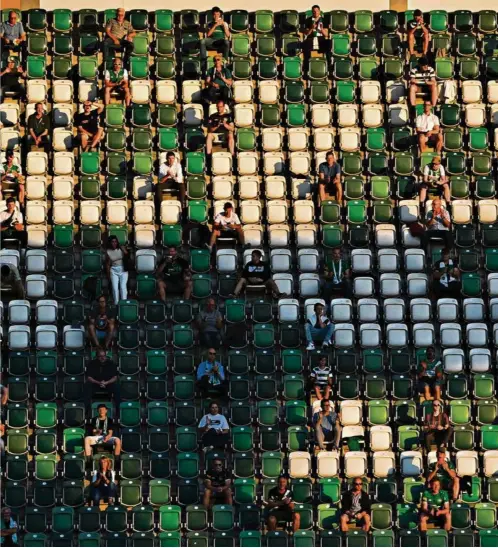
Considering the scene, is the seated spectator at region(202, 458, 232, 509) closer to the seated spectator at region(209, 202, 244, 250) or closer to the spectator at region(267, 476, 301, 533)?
the spectator at region(267, 476, 301, 533)

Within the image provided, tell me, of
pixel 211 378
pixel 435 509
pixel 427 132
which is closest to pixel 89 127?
pixel 427 132

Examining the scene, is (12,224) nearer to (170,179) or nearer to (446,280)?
(170,179)

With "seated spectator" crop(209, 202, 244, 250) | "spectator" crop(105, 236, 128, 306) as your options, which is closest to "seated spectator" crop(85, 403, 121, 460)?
"spectator" crop(105, 236, 128, 306)

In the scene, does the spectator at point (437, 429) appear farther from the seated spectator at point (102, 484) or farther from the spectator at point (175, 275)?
the seated spectator at point (102, 484)

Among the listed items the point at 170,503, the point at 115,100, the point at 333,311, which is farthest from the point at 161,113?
the point at 170,503

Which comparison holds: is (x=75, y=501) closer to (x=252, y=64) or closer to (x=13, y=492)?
(x=13, y=492)

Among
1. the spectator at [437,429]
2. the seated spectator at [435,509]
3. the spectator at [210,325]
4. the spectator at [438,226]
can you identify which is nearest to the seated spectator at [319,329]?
the spectator at [210,325]
